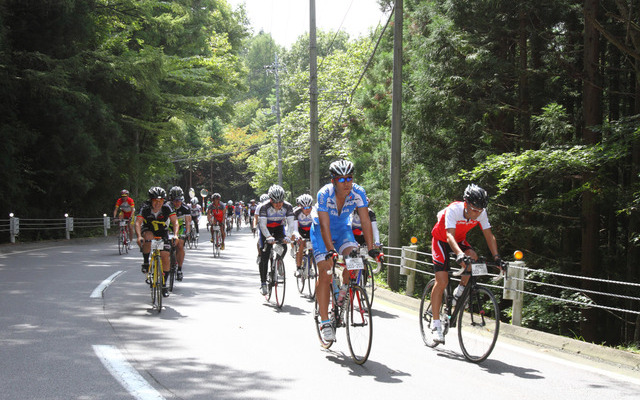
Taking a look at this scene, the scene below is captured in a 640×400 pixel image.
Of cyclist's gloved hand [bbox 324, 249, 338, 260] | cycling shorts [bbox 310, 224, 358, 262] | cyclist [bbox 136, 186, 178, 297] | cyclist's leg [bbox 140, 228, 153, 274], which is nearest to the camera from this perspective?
cyclist's gloved hand [bbox 324, 249, 338, 260]

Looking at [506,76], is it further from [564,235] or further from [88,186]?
[88,186]

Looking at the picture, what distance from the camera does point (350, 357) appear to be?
6.86m

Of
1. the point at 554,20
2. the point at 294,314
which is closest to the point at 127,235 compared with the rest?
the point at 294,314

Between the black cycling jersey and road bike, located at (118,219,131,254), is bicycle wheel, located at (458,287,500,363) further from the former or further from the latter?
road bike, located at (118,219,131,254)

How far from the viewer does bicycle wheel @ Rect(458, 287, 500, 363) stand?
6715 millimetres

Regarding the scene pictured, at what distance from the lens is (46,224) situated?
2672 cm

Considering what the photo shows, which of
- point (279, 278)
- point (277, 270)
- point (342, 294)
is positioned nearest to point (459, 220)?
point (342, 294)

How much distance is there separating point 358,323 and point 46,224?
2358 centimetres

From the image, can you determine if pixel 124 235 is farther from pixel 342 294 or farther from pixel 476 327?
pixel 476 327

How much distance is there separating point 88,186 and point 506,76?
1974 cm

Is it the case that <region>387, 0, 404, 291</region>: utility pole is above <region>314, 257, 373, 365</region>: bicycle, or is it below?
above

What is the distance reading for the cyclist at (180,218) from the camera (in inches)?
512

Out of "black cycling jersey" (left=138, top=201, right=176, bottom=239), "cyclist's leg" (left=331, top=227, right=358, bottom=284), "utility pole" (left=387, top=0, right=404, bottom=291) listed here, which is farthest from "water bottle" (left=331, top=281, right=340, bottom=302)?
"utility pole" (left=387, top=0, right=404, bottom=291)

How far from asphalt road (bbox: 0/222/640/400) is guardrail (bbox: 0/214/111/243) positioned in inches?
525
